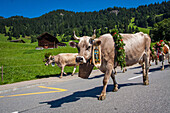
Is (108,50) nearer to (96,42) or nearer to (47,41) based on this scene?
(96,42)

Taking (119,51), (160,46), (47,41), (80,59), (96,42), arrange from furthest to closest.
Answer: (47,41) → (160,46) → (119,51) → (96,42) → (80,59)

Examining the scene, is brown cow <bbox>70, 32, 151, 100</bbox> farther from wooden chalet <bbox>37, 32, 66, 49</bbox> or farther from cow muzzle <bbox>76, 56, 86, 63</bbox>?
wooden chalet <bbox>37, 32, 66, 49</bbox>

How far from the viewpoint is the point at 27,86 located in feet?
30.8

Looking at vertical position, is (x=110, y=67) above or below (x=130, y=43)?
below

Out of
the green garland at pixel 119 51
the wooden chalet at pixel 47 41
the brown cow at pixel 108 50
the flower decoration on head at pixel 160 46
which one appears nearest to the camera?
the brown cow at pixel 108 50

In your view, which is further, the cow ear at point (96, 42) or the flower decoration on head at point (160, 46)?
the flower decoration on head at point (160, 46)

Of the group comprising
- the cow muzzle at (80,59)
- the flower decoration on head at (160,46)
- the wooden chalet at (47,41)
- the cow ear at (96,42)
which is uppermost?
the wooden chalet at (47,41)

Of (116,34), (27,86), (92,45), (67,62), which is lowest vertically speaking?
(27,86)

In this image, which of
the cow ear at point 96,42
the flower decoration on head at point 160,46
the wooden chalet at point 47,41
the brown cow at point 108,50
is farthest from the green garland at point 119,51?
the wooden chalet at point 47,41

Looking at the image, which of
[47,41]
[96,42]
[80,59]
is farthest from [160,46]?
[47,41]

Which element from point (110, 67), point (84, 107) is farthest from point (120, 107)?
point (110, 67)

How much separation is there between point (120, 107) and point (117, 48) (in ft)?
7.04

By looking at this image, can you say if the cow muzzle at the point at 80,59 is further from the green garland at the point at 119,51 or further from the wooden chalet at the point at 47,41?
the wooden chalet at the point at 47,41

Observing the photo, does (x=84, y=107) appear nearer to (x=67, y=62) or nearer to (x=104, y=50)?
(x=104, y=50)
